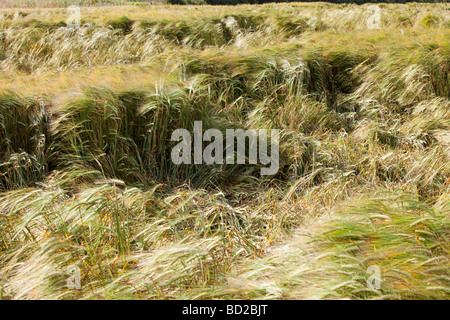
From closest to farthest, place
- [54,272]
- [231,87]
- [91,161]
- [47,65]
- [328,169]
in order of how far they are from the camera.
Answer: [54,272]
[91,161]
[328,169]
[231,87]
[47,65]

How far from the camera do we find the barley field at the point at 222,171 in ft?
6.11

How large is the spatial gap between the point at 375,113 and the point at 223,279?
130 inches

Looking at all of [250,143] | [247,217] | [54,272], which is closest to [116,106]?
[250,143]

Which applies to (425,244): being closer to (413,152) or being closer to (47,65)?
(413,152)

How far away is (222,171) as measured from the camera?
344 centimetres

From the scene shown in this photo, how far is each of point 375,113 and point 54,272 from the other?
383cm

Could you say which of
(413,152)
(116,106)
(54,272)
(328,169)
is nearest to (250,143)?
(328,169)

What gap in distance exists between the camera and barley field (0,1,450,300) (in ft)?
6.11

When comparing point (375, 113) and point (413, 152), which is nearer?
point (413, 152)

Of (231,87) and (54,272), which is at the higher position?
(231,87)

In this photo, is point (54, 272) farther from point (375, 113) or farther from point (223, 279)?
point (375, 113)

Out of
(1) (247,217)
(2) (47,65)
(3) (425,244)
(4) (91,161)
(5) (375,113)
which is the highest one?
(2) (47,65)

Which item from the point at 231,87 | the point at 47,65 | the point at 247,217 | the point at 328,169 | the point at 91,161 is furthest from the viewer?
the point at 47,65

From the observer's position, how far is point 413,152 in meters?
3.73
